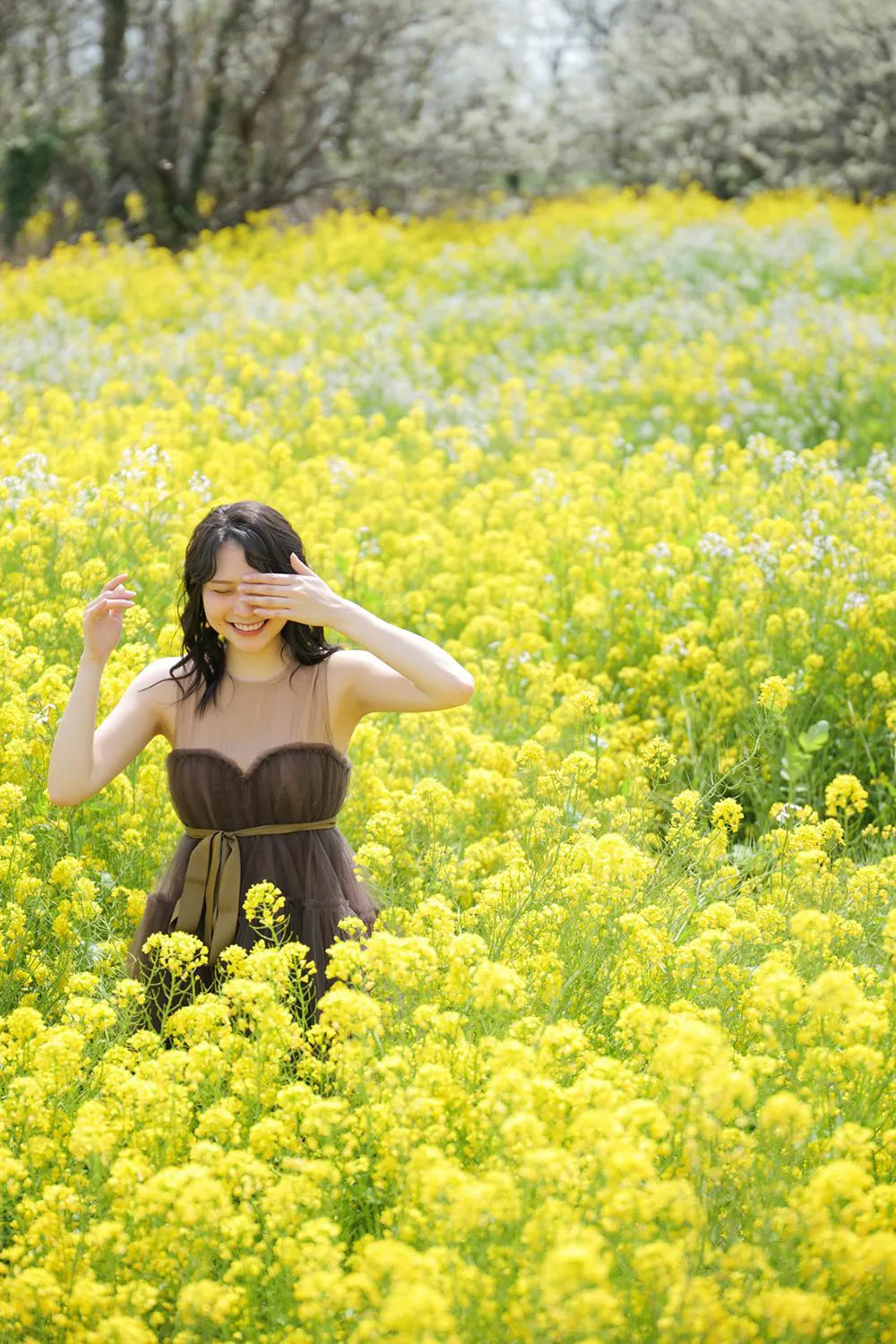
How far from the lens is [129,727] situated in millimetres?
3482

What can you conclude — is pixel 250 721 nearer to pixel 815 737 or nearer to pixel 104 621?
pixel 104 621

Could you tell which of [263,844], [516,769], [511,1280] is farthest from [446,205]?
[511,1280]

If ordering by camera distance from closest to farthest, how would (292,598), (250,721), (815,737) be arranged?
(292,598)
(250,721)
(815,737)

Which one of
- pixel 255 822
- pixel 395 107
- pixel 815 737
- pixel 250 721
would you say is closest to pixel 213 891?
pixel 255 822

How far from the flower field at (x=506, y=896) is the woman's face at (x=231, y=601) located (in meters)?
0.62

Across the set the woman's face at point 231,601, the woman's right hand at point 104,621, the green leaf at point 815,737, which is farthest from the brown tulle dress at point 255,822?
the green leaf at point 815,737

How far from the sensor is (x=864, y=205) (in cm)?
2091

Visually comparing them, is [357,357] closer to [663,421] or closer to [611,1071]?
[663,421]

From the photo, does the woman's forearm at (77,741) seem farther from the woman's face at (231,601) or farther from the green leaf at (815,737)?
the green leaf at (815,737)

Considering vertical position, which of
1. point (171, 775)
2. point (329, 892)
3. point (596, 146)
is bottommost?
point (329, 892)

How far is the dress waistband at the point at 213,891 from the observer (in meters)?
3.31

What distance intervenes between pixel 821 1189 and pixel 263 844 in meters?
1.73

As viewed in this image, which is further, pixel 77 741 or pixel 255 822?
pixel 255 822

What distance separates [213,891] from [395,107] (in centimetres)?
1886
